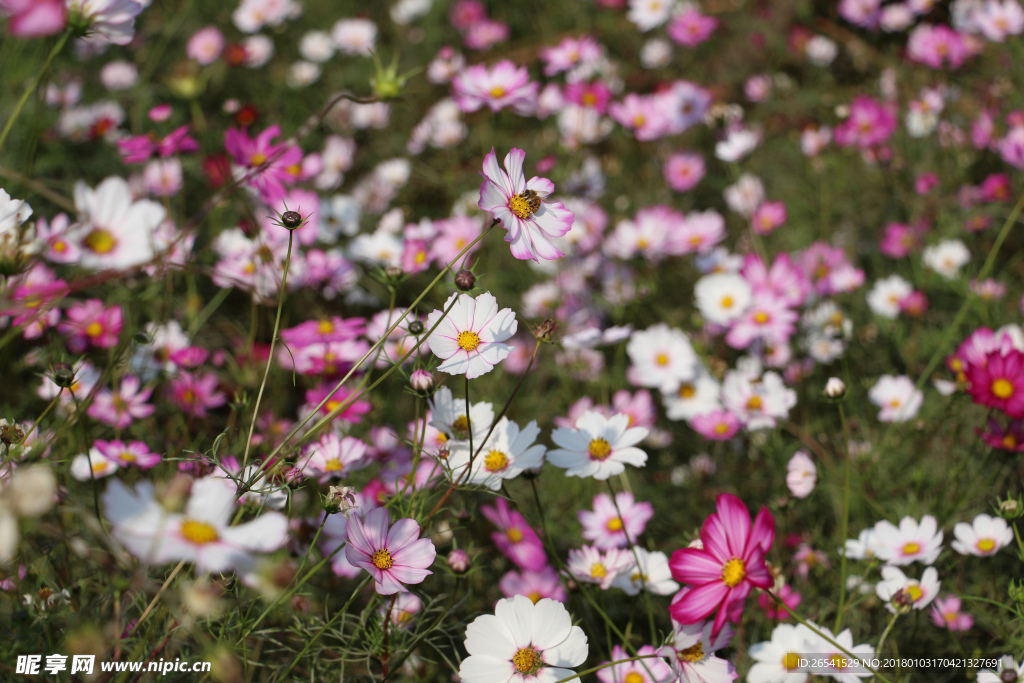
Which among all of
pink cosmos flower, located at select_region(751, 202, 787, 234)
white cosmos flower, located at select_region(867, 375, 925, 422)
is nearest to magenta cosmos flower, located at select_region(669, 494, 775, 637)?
white cosmos flower, located at select_region(867, 375, 925, 422)

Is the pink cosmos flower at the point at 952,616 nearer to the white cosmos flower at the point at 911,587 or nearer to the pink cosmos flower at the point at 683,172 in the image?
the white cosmos flower at the point at 911,587

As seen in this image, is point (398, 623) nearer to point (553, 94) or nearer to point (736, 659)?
point (736, 659)

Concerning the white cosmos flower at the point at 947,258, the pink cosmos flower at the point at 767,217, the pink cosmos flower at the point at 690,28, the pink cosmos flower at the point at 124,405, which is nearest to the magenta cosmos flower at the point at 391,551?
the pink cosmos flower at the point at 124,405

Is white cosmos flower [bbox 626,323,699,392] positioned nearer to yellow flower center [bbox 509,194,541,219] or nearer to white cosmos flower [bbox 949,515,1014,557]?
white cosmos flower [bbox 949,515,1014,557]

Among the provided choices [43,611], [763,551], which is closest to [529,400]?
[763,551]

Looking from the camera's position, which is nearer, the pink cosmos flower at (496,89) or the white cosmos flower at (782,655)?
the white cosmos flower at (782,655)
